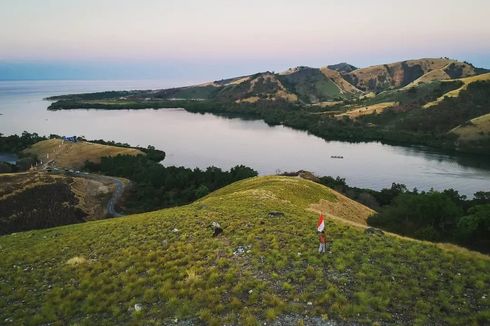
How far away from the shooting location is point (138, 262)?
2622 cm

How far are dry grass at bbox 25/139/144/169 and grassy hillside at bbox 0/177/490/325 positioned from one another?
12944cm

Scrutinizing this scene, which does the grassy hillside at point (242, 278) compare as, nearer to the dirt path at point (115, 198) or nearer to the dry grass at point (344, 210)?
the dry grass at point (344, 210)

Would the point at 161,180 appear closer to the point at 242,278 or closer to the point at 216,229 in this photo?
the point at 216,229

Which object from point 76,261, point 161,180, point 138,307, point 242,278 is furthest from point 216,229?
point 161,180

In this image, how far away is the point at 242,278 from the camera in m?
22.5

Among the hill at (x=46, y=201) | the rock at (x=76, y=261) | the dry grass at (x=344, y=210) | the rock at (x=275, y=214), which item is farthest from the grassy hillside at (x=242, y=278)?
the hill at (x=46, y=201)

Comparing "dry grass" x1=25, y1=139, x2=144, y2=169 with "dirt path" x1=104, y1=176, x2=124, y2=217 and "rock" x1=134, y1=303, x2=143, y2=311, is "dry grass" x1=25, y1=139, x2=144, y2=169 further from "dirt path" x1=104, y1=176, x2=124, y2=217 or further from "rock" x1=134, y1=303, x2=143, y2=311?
"rock" x1=134, y1=303, x2=143, y2=311

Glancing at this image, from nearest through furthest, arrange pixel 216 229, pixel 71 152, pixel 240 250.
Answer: pixel 240 250 < pixel 216 229 < pixel 71 152

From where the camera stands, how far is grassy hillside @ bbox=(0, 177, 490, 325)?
18938 millimetres

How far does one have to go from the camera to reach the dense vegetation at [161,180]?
324ft

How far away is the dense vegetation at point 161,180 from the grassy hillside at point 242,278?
60.8 metres

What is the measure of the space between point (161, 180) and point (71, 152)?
6597cm

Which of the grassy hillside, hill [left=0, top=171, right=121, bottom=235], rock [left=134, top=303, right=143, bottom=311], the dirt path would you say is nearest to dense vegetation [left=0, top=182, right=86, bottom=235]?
hill [left=0, top=171, right=121, bottom=235]

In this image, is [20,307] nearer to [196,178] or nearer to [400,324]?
[400,324]
